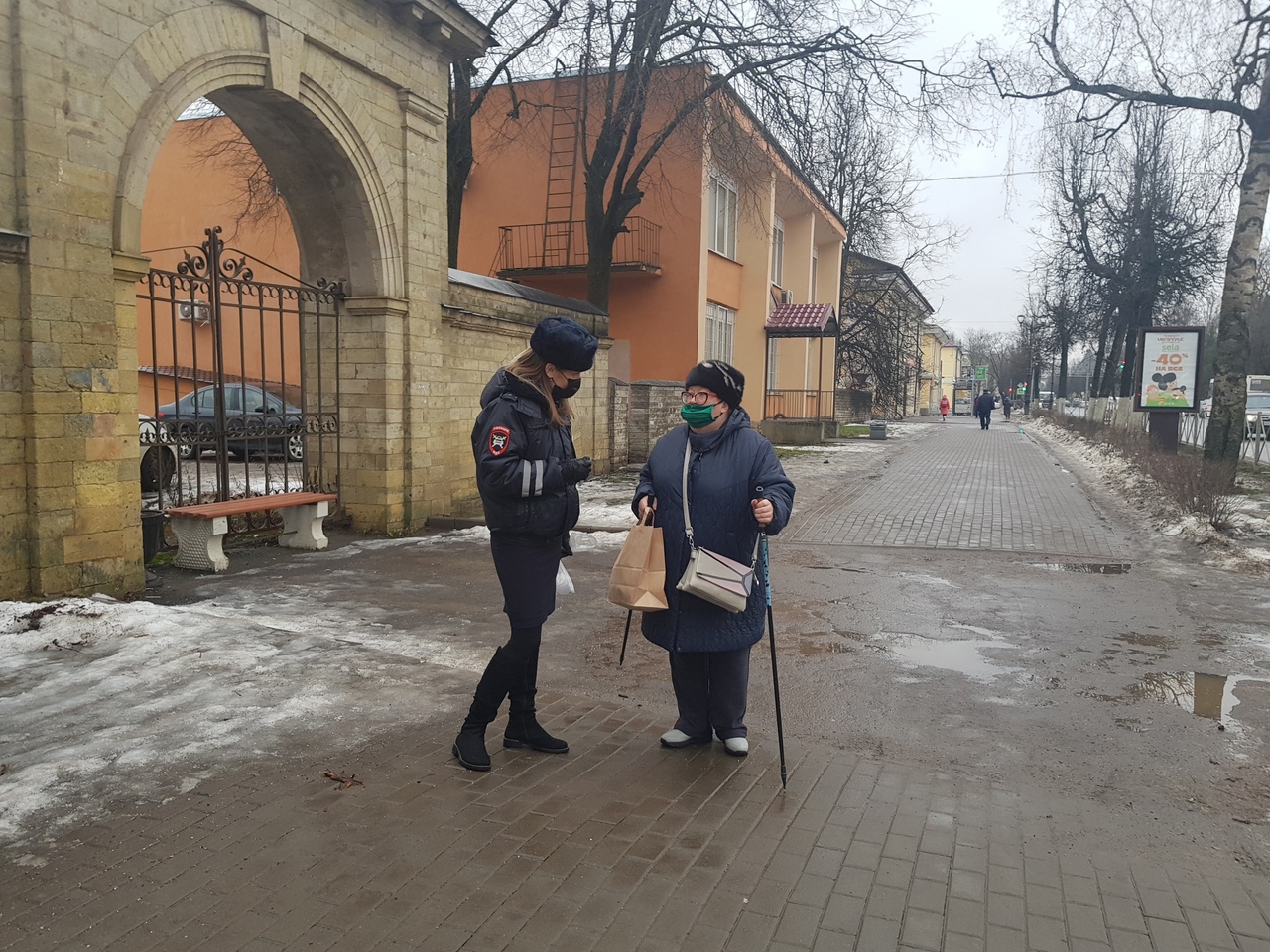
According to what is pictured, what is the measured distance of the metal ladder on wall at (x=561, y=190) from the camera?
20.8 m

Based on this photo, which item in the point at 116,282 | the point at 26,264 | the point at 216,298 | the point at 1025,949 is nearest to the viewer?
the point at 1025,949

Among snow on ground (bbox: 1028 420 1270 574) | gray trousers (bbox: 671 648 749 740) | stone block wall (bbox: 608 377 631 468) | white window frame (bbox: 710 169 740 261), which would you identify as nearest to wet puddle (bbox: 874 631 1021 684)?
gray trousers (bbox: 671 648 749 740)

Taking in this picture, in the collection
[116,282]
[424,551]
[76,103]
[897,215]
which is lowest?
[424,551]

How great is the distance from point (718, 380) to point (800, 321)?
73.8 feet

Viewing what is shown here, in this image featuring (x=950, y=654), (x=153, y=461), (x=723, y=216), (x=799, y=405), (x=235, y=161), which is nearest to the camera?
(x=950, y=654)

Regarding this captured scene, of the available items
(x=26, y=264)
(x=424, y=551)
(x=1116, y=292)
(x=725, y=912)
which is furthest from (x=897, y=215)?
(x=725, y=912)

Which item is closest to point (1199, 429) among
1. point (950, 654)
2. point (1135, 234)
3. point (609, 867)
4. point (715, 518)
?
point (1135, 234)

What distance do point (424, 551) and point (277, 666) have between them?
398cm

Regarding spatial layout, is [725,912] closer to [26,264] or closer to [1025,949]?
[1025,949]

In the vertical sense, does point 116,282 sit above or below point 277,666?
above

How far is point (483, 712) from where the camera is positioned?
399cm

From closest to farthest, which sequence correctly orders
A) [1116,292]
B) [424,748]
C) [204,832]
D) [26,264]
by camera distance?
1. [204,832]
2. [424,748]
3. [26,264]
4. [1116,292]

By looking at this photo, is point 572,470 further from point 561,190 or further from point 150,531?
point 561,190

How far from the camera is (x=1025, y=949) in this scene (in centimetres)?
273
